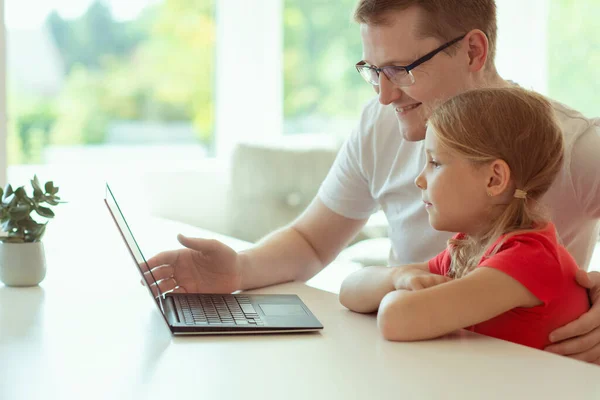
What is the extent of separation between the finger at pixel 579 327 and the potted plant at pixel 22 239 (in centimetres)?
91

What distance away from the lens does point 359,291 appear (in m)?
1.29

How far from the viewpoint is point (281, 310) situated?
1.27 metres

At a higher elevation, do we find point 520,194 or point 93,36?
point 93,36

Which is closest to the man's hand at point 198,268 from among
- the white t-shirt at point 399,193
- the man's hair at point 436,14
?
the white t-shirt at point 399,193

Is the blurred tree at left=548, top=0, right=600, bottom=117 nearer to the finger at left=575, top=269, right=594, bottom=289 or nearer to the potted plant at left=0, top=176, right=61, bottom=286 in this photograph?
the finger at left=575, top=269, right=594, bottom=289

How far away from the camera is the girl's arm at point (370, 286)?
126 cm

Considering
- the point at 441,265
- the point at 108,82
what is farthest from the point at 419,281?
the point at 108,82

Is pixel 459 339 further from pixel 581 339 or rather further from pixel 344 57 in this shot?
pixel 344 57

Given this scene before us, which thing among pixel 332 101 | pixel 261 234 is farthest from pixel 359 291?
pixel 332 101

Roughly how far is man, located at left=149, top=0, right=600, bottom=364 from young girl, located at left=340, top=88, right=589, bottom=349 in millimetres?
155

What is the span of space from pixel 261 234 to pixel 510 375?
2.53 meters

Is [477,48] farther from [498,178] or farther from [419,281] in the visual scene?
[419,281]

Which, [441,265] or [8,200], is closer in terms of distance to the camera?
[441,265]

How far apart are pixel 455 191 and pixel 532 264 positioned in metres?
0.18
